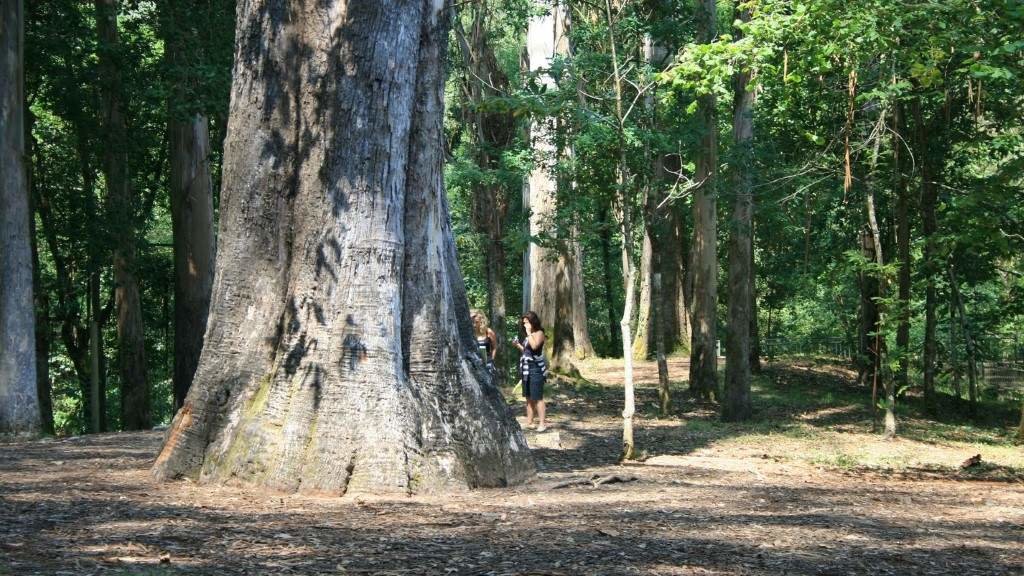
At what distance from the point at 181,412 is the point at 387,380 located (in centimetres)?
197

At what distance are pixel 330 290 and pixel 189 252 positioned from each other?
40.5ft

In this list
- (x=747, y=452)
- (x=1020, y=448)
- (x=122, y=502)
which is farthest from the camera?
(x=1020, y=448)

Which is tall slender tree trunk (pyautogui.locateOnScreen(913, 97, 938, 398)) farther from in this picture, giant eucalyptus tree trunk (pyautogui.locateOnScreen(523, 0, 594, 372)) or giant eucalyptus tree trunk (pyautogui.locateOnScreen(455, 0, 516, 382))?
giant eucalyptus tree trunk (pyautogui.locateOnScreen(455, 0, 516, 382))

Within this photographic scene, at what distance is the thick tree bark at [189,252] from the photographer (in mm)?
20406

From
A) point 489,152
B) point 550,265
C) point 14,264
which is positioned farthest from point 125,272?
point 550,265

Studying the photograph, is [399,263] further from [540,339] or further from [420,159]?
[540,339]

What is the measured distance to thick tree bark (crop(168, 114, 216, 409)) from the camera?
66.9 feet

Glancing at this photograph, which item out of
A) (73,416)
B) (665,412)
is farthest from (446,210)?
(73,416)

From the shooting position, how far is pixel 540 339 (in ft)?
51.0

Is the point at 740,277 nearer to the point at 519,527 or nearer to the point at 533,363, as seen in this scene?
the point at 533,363

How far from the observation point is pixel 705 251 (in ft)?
71.8

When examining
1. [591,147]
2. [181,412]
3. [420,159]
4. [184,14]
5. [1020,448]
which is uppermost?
[184,14]

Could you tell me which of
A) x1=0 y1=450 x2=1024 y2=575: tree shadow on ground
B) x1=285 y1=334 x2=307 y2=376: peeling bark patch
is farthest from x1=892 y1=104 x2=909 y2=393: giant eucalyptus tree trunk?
x1=285 y1=334 x2=307 y2=376: peeling bark patch

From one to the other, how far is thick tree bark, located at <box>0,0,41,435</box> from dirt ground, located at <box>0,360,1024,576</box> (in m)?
4.58
